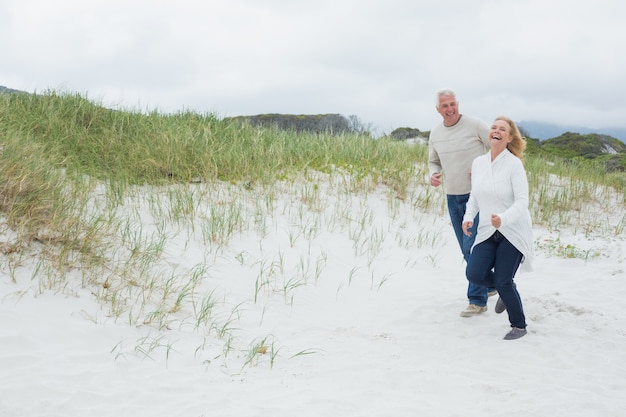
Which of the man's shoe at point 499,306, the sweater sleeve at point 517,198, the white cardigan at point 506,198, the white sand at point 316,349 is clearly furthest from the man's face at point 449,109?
the white sand at point 316,349

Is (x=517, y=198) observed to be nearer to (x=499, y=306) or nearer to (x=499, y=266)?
(x=499, y=266)

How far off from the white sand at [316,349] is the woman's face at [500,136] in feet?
5.78

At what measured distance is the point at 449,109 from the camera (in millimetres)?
5438

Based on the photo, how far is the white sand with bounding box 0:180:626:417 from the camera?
3570 mm

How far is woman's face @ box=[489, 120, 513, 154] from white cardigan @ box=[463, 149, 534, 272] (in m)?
0.06

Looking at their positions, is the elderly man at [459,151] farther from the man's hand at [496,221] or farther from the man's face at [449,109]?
the man's hand at [496,221]

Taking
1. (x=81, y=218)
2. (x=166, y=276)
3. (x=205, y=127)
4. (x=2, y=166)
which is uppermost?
(x=205, y=127)

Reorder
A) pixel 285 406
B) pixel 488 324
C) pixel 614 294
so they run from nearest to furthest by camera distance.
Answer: pixel 285 406 < pixel 488 324 < pixel 614 294

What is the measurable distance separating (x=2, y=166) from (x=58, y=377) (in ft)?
10.5

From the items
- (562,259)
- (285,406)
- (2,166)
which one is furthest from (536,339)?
(2,166)

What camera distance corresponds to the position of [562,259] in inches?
Result: 310

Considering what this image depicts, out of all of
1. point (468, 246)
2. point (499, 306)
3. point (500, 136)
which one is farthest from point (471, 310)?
point (500, 136)

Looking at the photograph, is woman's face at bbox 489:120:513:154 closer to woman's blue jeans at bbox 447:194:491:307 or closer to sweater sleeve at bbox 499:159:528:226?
sweater sleeve at bbox 499:159:528:226

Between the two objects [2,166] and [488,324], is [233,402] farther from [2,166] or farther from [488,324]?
[2,166]
